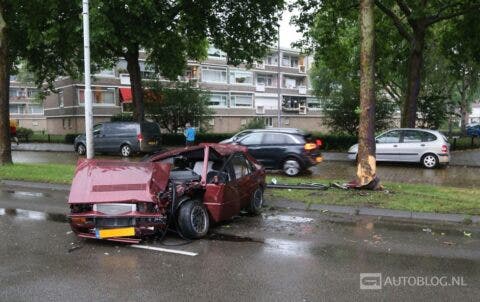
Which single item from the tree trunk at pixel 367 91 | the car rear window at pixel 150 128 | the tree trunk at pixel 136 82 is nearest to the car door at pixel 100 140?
the tree trunk at pixel 136 82

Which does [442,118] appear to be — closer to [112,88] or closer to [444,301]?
[444,301]

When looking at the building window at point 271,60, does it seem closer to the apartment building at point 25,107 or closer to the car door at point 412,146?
the apartment building at point 25,107

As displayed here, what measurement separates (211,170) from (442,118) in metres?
22.0

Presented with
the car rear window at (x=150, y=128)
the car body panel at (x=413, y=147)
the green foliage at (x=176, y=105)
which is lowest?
the car body panel at (x=413, y=147)

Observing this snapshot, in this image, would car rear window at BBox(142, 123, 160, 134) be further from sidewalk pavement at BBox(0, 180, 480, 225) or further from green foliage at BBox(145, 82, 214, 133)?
sidewalk pavement at BBox(0, 180, 480, 225)

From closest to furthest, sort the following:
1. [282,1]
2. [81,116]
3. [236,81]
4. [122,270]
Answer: [122,270] → [282,1] → [81,116] → [236,81]

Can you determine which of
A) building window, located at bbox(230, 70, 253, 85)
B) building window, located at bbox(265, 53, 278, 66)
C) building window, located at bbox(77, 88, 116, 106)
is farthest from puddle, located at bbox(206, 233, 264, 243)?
building window, located at bbox(265, 53, 278, 66)

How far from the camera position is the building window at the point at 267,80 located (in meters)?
60.3

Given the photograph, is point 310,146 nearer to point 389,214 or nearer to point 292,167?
point 292,167

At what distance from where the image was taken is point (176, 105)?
103ft

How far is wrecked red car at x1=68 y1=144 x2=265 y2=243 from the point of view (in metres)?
7.05

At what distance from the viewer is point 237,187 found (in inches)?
341

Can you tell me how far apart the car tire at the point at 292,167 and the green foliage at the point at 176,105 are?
16.6 m

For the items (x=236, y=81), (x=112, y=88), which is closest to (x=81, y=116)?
(x=112, y=88)
